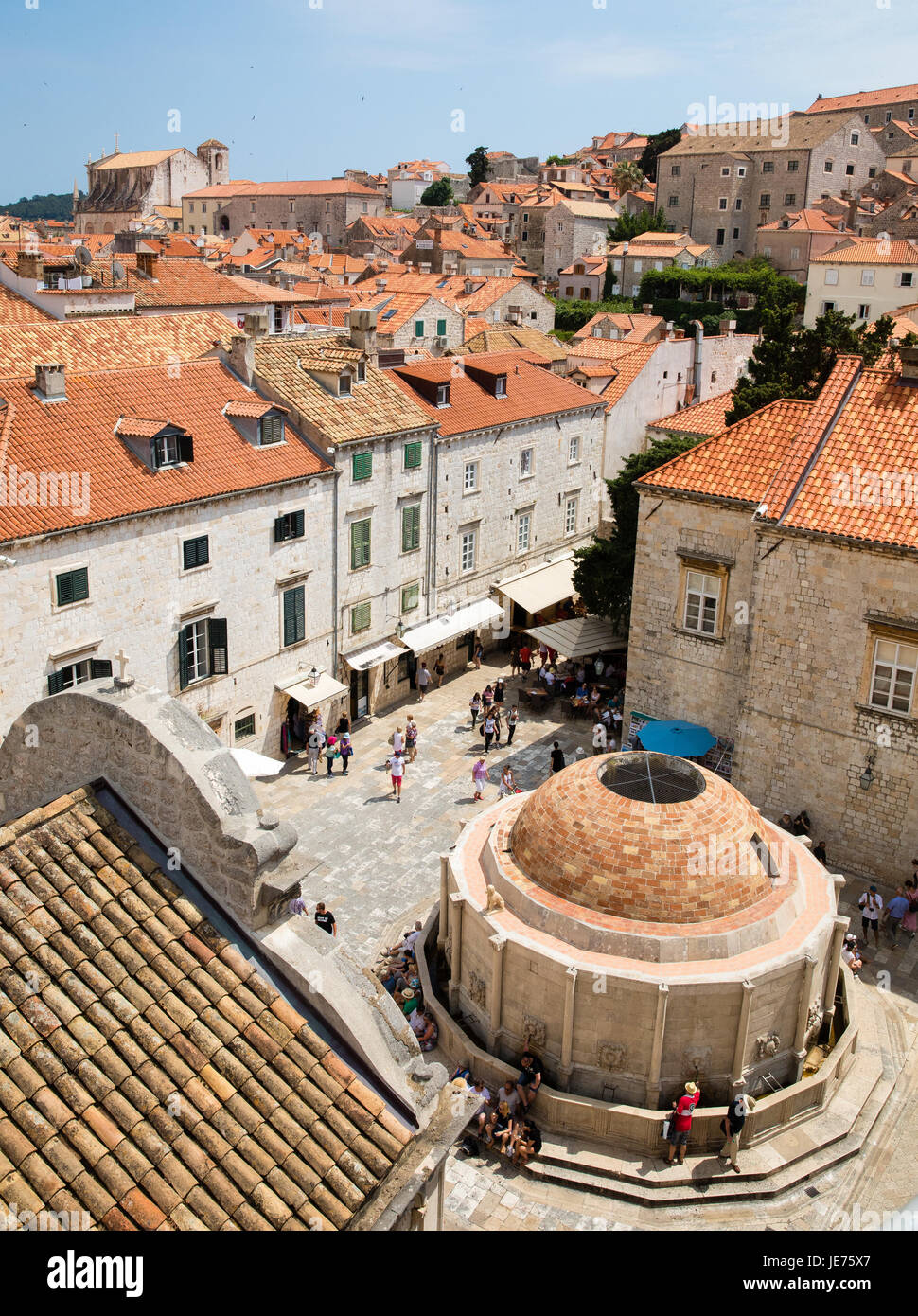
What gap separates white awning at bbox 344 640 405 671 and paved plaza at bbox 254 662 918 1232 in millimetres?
2117

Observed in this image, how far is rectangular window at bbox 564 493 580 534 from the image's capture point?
47.4m

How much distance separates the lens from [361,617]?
35438mm

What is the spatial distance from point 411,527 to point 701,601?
11657mm

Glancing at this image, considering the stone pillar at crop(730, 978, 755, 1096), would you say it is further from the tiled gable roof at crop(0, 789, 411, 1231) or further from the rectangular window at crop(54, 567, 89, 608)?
the rectangular window at crop(54, 567, 89, 608)

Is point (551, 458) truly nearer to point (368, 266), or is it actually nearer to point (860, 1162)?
point (860, 1162)

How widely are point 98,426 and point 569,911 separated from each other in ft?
56.7

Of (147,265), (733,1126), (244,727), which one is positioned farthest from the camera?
(147,265)

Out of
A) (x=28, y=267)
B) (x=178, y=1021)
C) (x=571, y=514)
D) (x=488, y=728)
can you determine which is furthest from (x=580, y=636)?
(x=178, y=1021)

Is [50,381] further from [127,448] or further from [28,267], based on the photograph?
[28,267]

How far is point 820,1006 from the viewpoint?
2055 cm

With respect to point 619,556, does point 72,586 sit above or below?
Answer: above

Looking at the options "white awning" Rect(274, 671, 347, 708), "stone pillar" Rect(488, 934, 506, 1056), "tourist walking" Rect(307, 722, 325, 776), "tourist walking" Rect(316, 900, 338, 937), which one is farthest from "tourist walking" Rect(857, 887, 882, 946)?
"white awning" Rect(274, 671, 347, 708)

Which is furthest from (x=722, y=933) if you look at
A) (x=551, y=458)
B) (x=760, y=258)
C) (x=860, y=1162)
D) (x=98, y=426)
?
(x=760, y=258)

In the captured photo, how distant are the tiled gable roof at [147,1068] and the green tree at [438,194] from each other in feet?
537
